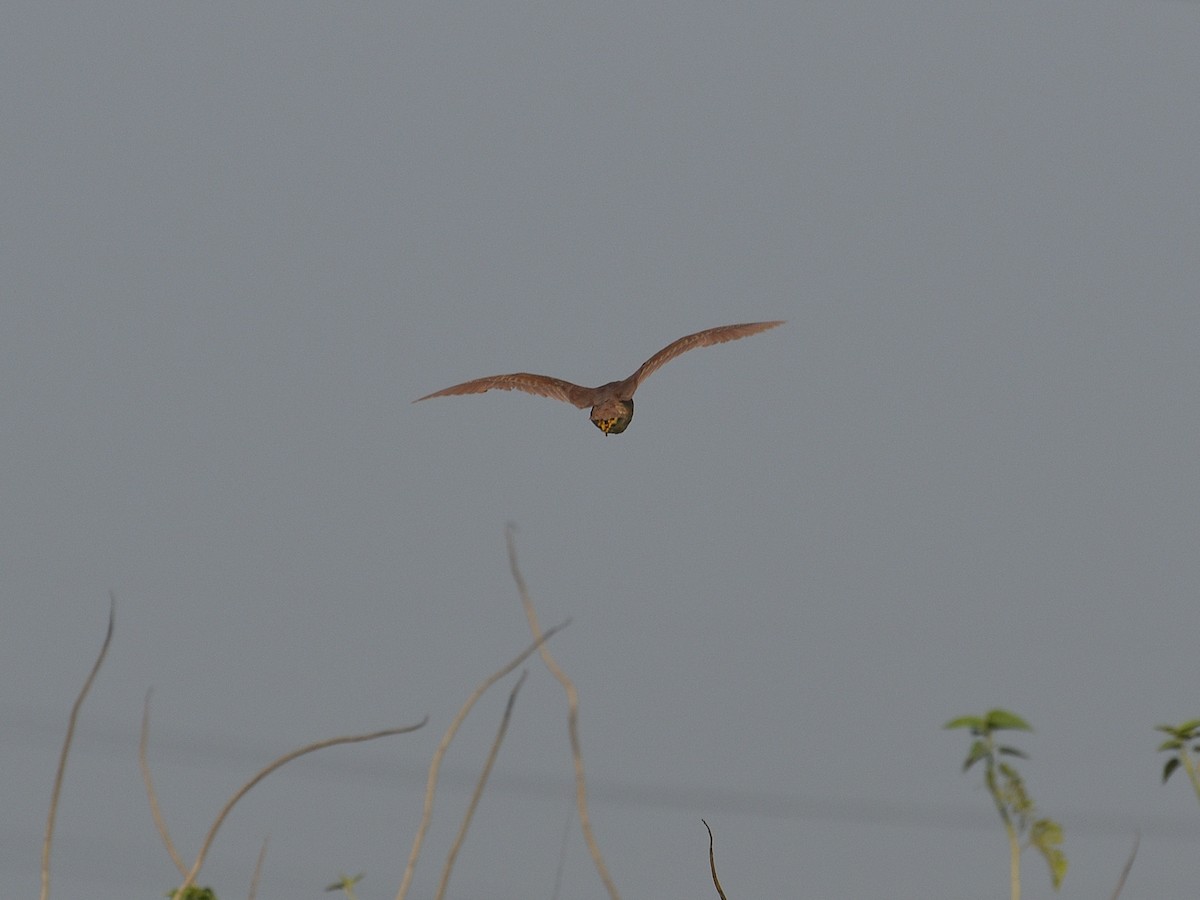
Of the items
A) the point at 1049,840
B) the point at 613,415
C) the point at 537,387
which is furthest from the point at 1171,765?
the point at 537,387

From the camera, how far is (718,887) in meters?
4.91

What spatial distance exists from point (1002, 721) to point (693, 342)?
24.7ft

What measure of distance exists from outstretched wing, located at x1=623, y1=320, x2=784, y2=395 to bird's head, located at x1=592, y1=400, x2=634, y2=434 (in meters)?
0.21

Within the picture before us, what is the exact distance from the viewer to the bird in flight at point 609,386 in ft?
40.7

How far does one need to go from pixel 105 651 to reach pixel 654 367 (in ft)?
24.8

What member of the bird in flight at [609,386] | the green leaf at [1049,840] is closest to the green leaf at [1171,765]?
the green leaf at [1049,840]

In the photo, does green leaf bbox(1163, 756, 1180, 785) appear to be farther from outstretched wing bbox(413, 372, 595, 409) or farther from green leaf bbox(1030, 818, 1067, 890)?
outstretched wing bbox(413, 372, 595, 409)

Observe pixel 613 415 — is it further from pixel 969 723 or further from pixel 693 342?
pixel 969 723

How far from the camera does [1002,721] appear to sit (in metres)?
5.89

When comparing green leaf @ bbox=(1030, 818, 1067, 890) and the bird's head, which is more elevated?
the bird's head

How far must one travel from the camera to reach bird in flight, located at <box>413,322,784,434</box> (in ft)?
40.7

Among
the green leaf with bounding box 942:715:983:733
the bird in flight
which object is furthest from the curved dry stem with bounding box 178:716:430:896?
the bird in flight

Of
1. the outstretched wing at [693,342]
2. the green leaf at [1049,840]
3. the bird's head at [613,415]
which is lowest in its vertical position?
the green leaf at [1049,840]

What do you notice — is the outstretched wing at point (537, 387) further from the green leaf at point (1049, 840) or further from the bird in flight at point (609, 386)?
the green leaf at point (1049, 840)
